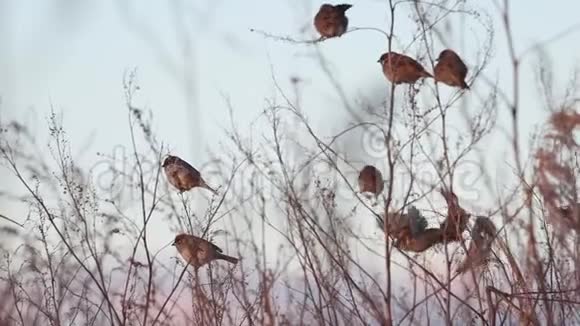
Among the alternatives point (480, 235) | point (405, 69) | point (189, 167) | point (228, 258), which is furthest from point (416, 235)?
point (189, 167)

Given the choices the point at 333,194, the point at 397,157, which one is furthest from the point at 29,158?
the point at 397,157

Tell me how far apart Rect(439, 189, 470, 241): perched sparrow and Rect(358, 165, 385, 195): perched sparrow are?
0.94ft

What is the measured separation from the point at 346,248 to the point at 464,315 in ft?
2.10

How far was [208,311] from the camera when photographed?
12.5ft

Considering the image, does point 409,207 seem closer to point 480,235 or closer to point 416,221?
point 416,221

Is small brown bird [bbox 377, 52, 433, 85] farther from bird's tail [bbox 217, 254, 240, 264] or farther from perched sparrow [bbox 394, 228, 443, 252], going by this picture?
bird's tail [bbox 217, 254, 240, 264]

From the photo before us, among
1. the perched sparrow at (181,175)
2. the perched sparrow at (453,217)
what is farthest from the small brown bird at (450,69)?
the perched sparrow at (181,175)

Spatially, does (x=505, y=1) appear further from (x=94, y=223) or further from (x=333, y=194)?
(x=94, y=223)

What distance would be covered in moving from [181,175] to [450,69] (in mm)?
1380

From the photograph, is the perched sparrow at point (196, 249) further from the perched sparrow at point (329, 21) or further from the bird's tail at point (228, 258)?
the perched sparrow at point (329, 21)

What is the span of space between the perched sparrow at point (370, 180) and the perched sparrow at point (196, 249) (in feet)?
2.46

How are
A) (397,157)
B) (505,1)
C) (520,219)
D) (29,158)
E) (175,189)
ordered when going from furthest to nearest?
(175,189) < (29,158) < (397,157) < (520,219) < (505,1)

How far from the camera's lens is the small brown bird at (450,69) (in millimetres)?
3779

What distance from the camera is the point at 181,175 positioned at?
427cm
